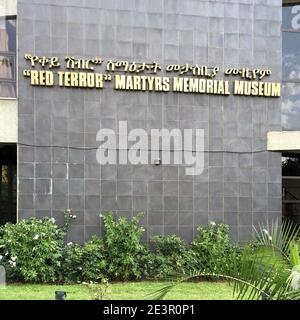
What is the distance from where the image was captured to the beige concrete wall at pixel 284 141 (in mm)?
11289

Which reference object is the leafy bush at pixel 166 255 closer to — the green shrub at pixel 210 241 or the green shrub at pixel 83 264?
the green shrub at pixel 210 241

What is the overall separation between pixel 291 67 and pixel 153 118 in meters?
4.03

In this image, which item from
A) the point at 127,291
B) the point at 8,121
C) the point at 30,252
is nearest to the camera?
the point at 127,291

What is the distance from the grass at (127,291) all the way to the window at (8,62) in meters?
4.39

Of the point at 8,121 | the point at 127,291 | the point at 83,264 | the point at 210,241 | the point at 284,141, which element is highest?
the point at 8,121

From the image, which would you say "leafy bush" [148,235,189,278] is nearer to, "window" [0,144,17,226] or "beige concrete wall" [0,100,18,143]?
"window" [0,144,17,226]

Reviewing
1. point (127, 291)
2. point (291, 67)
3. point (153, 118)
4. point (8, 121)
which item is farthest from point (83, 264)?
point (291, 67)

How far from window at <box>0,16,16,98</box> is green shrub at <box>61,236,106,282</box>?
153 inches

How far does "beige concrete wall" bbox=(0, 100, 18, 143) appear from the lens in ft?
33.6

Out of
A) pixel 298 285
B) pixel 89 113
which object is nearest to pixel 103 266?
pixel 89 113

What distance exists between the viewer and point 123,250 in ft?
32.7

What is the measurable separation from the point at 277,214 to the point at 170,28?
Answer: 5306 millimetres

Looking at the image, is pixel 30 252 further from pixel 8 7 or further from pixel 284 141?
pixel 284 141

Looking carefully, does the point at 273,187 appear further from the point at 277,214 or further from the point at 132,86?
the point at 132,86
